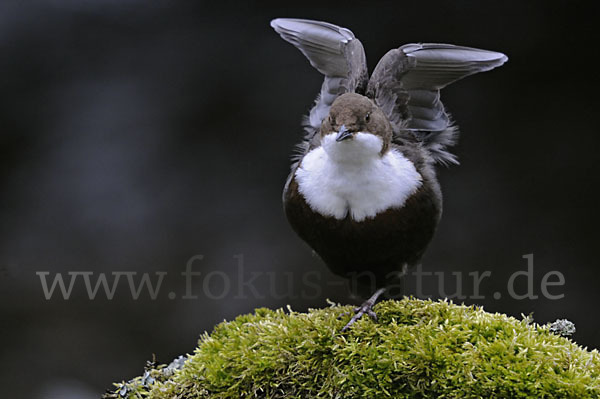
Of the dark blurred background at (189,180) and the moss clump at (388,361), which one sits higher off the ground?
the dark blurred background at (189,180)

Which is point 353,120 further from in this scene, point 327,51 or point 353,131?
point 327,51

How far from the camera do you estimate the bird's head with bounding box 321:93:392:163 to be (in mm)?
2615

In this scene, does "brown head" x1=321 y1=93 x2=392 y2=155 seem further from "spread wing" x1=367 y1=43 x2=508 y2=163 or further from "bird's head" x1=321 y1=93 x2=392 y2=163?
"spread wing" x1=367 y1=43 x2=508 y2=163

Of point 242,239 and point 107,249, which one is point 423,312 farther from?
point 107,249

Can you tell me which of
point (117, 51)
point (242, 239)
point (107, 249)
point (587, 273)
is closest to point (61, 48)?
point (117, 51)

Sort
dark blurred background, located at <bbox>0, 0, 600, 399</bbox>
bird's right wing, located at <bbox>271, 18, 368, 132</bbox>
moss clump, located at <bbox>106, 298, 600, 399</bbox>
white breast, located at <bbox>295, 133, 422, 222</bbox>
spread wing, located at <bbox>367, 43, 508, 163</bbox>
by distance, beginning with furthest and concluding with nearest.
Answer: dark blurred background, located at <bbox>0, 0, 600, 399</bbox> → bird's right wing, located at <bbox>271, 18, 368, 132</bbox> → spread wing, located at <bbox>367, 43, 508, 163</bbox> → white breast, located at <bbox>295, 133, 422, 222</bbox> → moss clump, located at <bbox>106, 298, 600, 399</bbox>

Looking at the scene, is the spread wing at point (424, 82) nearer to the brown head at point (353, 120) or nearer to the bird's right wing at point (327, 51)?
the bird's right wing at point (327, 51)

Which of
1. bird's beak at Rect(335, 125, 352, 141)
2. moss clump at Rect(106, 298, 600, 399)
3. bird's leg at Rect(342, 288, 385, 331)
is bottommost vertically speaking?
moss clump at Rect(106, 298, 600, 399)

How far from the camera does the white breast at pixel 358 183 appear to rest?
106 inches

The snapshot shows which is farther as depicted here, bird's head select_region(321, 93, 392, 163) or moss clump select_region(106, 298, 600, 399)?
bird's head select_region(321, 93, 392, 163)

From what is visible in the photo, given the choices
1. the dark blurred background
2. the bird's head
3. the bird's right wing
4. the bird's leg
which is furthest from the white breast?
the dark blurred background

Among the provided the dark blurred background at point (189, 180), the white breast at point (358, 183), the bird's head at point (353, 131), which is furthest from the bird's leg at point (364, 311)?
the dark blurred background at point (189, 180)

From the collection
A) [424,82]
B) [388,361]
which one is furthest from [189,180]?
[388,361]

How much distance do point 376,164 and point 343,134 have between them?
0.83 feet
